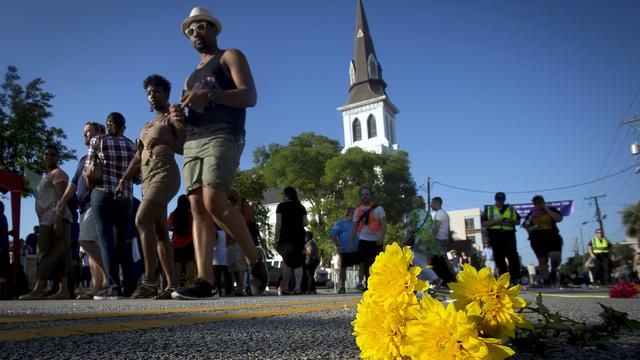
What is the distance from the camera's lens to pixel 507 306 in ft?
3.47

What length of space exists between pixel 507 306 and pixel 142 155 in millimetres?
4164

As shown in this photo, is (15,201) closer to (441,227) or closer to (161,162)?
(161,162)

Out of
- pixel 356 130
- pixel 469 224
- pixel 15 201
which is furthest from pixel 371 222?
pixel 469 224

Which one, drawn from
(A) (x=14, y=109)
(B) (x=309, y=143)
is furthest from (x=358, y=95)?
(A) (x=14, y=109)

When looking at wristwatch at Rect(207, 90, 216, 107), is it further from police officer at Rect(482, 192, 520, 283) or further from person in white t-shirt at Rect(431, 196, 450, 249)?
police officer at Rect(482, 192, 520, 283)

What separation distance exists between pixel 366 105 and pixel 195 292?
227 ft

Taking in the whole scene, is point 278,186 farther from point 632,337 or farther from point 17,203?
point 632,337

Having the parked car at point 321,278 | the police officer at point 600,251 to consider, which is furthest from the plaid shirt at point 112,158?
the parked car at point 321,278

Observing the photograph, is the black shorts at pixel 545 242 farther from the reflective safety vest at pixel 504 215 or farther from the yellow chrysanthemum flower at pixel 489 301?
the yellow chrysanthemum flower at pixel 489 301

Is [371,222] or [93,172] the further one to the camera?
[371,222]

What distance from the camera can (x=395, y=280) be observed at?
113 cm

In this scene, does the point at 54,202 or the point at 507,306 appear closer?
the point at 507,306

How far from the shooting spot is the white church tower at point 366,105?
69688 millimetres

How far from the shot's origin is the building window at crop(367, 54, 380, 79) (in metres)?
73.9
